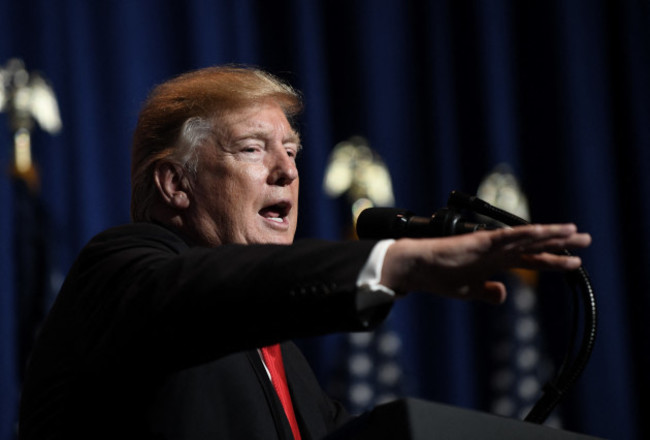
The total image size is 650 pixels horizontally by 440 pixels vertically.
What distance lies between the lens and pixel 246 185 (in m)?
1.77

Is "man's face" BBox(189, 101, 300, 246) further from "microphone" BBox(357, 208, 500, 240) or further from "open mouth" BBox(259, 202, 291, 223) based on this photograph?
"microphone" BBox(357, 208, 500, 240)

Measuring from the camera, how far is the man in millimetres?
1018

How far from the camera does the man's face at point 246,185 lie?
176 cm

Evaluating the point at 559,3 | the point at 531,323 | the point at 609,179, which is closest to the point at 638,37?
the point at 559,3

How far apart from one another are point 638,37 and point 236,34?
2.55m

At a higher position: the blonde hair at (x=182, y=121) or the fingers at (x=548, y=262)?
the blonde hair at (x=182, y=121)

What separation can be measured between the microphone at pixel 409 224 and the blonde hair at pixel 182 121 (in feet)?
1.88

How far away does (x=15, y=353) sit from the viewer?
415cm

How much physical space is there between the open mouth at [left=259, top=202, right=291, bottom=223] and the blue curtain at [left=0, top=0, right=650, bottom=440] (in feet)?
9.34

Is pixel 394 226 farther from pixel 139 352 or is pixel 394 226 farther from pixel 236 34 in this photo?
pixel 236 34

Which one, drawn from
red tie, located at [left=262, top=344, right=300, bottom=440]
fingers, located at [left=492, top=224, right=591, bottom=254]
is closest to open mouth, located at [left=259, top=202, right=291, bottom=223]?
red tie, located at [left=262, top=344, right=300, bottom=440]

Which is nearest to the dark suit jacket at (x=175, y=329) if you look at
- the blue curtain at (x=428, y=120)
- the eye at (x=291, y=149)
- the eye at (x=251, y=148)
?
the eye at (x=251, y=148)

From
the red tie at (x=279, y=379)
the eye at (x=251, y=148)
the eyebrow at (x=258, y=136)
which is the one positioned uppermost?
the eyebrow at (x=258, y=136)

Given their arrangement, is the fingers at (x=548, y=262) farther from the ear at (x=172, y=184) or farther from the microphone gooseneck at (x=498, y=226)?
the ear at (x=172, y=184)
